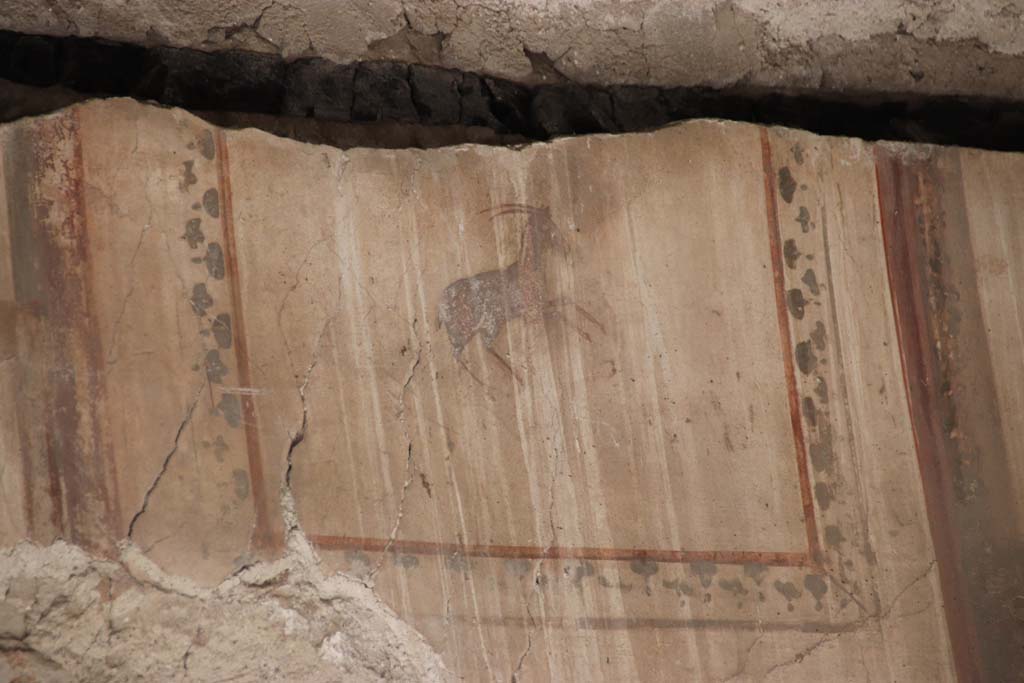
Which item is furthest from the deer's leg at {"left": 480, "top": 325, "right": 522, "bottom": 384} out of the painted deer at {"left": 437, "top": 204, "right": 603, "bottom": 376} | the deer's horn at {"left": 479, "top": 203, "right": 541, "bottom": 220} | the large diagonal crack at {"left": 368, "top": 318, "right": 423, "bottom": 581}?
the deer's horn at {"left": 479, "top": 203, "right": 541, "bottom": 220}

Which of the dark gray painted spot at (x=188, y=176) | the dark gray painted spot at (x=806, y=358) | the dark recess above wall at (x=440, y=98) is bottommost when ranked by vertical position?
the dark gray painted spot at (x=806, y=358)

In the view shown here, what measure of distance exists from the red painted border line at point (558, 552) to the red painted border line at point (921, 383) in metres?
0.29

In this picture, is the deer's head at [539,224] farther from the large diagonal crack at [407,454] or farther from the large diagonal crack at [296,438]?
the large diagonal crack at [296,438]

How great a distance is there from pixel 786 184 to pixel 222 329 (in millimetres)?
1178

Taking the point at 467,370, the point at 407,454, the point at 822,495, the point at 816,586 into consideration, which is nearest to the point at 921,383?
the point at 822,495

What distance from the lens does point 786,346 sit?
2.19 m

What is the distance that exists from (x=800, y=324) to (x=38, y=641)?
5.18 feet

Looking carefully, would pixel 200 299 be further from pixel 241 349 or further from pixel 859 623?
pixel 859 623

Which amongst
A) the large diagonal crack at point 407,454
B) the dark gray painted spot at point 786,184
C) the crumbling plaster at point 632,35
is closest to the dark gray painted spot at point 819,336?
the dark gray painted spot at point 786,184

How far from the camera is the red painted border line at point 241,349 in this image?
6.55ft

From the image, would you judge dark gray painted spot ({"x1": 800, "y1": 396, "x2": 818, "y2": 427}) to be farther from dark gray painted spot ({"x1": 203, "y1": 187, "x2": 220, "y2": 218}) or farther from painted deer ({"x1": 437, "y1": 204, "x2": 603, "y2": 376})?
dark gray painted spot ({"x1": 203, "y1": 187, "x2": 220, "y2": 218})

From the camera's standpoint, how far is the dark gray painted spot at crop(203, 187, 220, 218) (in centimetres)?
204

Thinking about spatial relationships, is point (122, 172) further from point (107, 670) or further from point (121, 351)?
point (107, 670)

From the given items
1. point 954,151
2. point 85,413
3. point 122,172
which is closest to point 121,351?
point 85,413
